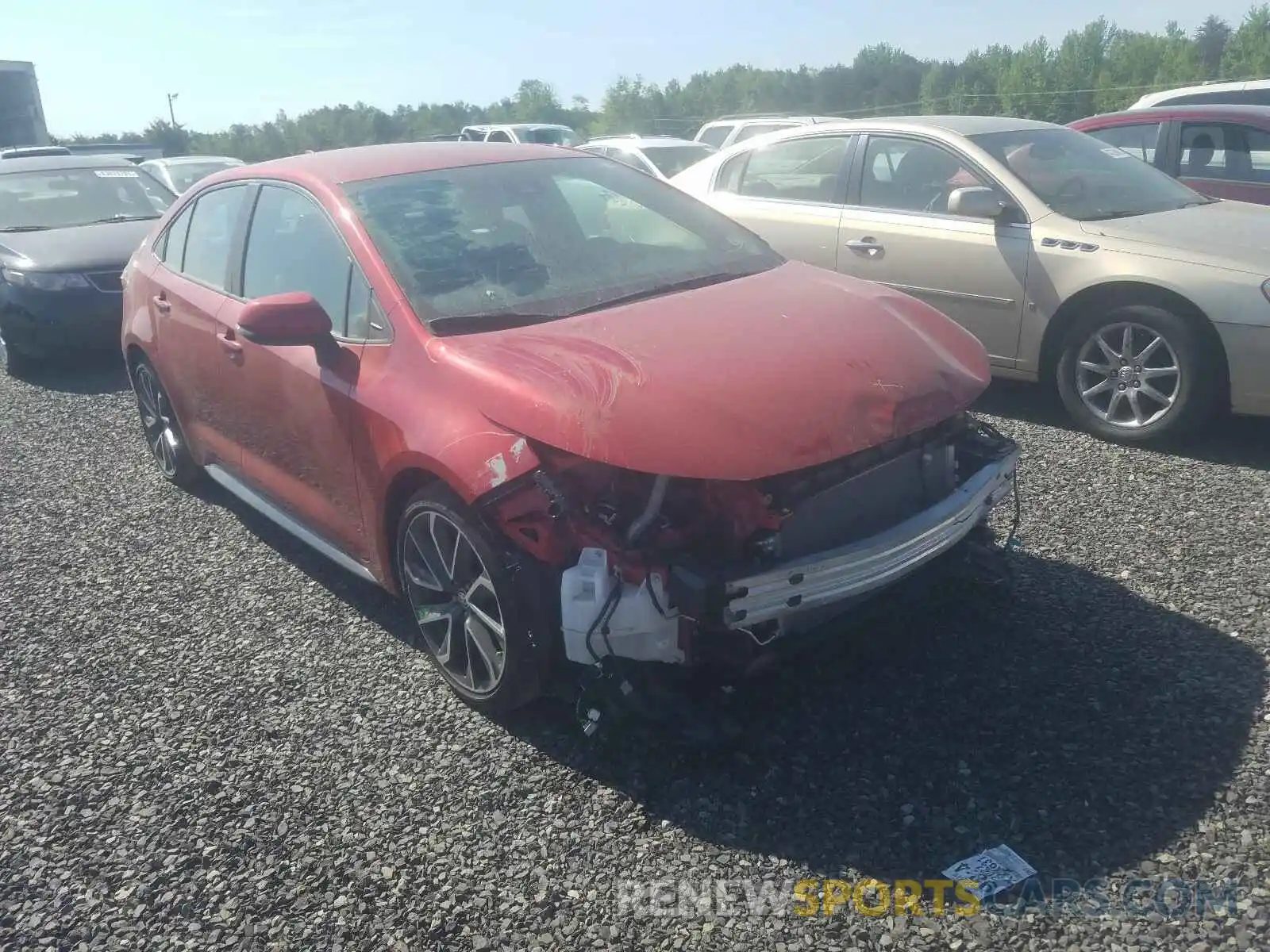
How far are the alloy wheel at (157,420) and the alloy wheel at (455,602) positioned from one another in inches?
100

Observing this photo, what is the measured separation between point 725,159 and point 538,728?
5.20m

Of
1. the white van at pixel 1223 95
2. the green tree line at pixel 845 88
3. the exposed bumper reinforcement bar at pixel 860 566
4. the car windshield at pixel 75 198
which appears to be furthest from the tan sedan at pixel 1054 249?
the green tree line at pixel 845 88

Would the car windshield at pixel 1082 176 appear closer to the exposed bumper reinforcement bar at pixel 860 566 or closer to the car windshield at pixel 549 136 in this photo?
the exposed bumper reinforcement bar at pixel 860 566

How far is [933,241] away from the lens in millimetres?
6023

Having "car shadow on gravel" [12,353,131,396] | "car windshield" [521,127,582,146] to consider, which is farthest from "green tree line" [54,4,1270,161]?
"car shadow on gravel" [12,353,131,396]

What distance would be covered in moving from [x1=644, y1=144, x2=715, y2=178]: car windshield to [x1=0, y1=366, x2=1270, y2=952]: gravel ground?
11.6m

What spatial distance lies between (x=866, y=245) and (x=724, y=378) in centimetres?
368

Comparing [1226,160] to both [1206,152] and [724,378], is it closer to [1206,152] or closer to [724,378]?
[1206,152]

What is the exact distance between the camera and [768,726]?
3.21 metres

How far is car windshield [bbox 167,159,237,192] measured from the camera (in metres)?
16.2

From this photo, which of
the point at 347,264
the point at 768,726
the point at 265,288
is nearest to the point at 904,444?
the point at 768,726

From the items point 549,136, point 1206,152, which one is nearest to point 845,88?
point 549,136

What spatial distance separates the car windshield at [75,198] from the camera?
29.5 ft

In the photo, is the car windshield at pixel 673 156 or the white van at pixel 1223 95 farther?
the car windshield at pixel 673 156
